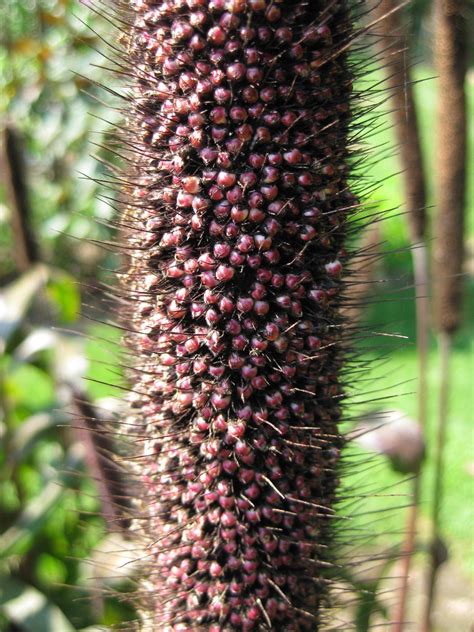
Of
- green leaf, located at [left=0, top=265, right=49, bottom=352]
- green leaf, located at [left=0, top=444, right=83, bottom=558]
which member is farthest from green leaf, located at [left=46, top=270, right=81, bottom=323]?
green leaf, located at [left=0, top=444, right=83, bottom=558]

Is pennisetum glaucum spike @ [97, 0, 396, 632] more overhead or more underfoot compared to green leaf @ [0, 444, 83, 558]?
more overhead

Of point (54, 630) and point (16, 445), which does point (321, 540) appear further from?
point (16, 445)

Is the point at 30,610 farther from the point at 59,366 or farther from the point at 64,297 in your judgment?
the point at 64,297

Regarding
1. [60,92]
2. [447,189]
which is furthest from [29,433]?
[447,189]

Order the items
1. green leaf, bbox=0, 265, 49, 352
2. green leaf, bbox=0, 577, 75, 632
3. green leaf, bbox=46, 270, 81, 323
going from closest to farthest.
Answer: green leaf, bbox=0, 577, 75, 632 < green leaf, bbox=0, 265, 49, 352 < green leaf, bbox=46, 270, 81, 323

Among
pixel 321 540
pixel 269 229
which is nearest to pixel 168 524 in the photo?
pixel 321 540

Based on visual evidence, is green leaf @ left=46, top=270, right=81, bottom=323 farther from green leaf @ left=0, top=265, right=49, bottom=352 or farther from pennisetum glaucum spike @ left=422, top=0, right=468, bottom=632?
pennisetum glaucum spike @ left=422, top=0, right=468, bottom=632
